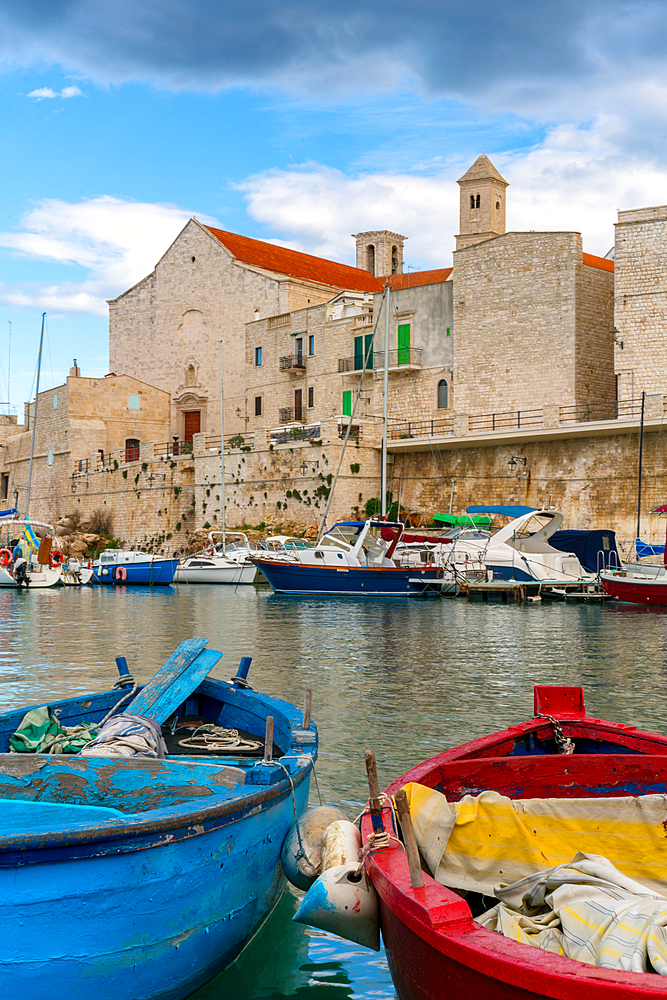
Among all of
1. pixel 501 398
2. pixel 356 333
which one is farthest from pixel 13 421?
pixel 501 398

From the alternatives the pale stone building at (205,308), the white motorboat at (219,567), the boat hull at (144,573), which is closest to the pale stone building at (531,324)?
the white motorboat at (219,567)

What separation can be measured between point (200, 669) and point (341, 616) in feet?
45.4

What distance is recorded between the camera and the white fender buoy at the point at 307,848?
150 inches

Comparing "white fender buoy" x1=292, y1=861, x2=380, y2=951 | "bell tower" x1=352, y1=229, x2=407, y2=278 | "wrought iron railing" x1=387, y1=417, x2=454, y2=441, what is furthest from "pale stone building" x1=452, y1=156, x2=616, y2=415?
"white fender buoy" x1=292, y1=861, x2=380, y2=951

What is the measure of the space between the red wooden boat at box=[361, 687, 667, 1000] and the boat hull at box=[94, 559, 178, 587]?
90.3 ft

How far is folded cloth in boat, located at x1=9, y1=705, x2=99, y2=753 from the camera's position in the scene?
486cm

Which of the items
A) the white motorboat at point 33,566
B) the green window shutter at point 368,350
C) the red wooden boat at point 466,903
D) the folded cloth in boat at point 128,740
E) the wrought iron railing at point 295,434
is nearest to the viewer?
the red wooden boat at point 466,903

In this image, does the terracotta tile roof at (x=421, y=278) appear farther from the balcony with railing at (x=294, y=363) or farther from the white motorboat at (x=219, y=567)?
the white motorboat at (x=219, y=567)

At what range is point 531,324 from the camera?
3216 cm

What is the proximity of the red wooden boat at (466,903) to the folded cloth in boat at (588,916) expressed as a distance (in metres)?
0.22

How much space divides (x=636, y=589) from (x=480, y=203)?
79.0 ft

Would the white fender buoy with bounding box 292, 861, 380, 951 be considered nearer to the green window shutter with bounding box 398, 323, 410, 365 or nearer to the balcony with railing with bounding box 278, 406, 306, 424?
the green window shutter with bounding box 398, 323, 410, 365

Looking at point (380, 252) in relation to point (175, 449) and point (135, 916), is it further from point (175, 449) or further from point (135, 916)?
point (135, 916)

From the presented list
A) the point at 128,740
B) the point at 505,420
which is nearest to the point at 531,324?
the point at 505,420
